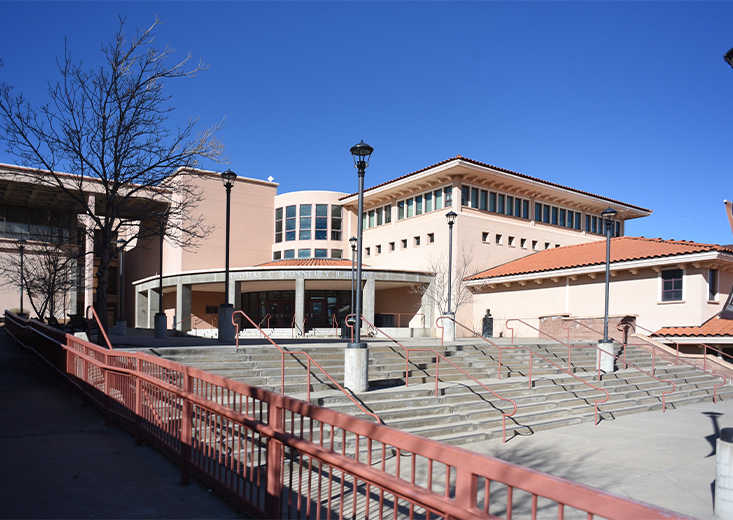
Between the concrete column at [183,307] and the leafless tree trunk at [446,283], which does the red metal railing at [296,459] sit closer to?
the leafless tree trunk at [446,283]

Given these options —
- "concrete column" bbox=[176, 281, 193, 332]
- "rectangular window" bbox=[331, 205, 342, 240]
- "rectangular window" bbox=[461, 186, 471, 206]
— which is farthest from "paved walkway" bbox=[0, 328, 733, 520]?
"rectangular window" bbox=[331, 205, 342, 240]

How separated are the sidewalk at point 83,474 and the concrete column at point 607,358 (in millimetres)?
16742

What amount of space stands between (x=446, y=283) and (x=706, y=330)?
46.8 feet

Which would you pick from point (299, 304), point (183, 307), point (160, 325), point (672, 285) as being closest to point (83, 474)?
point (160, 325)

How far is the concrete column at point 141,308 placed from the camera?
4509cm

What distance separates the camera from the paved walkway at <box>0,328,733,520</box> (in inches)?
218

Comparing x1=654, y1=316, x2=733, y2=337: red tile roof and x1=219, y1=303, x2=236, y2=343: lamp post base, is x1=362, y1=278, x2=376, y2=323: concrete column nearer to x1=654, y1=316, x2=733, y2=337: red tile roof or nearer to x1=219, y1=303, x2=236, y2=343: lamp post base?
x1=219, y1=303, x2=236, y2=343: lamp post base

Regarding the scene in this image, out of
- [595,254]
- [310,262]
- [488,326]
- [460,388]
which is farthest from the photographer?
[310,262]

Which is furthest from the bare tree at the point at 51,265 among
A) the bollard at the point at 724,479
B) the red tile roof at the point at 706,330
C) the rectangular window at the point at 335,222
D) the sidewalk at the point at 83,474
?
the red tile roof at the point at 706,330

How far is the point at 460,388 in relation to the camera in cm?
1389

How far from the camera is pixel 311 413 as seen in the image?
4293mm

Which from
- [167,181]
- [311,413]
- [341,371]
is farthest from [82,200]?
[311,413]

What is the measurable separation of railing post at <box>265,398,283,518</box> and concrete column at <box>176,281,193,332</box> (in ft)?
108

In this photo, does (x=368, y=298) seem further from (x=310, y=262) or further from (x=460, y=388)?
(x=460, y=388)
